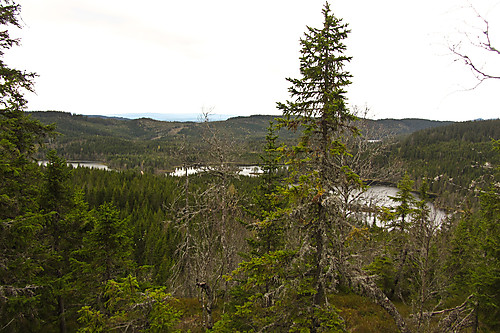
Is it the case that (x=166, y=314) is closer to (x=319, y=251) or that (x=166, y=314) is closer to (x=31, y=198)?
(x=319, y=251)

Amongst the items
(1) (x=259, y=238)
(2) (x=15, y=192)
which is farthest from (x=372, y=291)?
(2) (x=15, y=192)

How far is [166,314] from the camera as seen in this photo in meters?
6.32

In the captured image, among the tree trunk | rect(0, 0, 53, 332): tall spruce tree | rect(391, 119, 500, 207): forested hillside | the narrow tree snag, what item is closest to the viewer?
the narrow tree snag

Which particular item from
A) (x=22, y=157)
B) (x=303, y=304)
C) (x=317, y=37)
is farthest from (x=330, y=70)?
(x=22, y=157)

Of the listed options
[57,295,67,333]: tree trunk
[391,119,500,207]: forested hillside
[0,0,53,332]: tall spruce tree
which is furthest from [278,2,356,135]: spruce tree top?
[391,119,500,207]: forested hillside

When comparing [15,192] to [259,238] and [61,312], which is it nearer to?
[61,312]

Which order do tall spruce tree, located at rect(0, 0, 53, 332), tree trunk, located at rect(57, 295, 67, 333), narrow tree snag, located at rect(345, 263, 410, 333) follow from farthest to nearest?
1. tree trunk, located at rect(57, 295, 67, 333)
2. tall spruce tree, located at rect(0, 0, 53, 332)
3. narrow tree snag, located at rect(345, 263, 410, 333)

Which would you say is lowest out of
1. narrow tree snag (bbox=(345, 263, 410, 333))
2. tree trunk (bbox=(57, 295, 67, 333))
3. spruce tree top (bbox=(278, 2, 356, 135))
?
tree trunk (bbox=(57, 295, 67, 333))

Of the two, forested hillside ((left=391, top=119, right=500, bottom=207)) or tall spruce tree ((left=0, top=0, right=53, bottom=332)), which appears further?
forested hillside ((left=391, top=119, right=500, bottom=207))

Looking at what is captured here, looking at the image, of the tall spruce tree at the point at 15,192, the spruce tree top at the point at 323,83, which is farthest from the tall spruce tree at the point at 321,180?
the tall spruce tree at the point at 15,192

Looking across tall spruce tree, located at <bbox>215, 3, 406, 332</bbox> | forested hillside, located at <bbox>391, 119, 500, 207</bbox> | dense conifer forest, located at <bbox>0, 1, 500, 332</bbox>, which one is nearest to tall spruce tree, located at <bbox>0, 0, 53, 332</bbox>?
dense conifer forest, located at <bbox>0, 1, 500, 332</bbox>

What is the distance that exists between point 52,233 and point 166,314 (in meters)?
8.53

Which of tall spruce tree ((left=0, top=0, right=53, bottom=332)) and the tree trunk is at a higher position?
tall spruce tree ((left=0, top=0, right=53, bottom=332))

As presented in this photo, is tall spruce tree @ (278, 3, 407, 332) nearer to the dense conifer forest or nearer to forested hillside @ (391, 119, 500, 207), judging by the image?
the dense conifer forest
